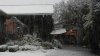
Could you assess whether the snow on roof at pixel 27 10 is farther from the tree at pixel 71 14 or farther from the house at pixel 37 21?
the tree at pixel 71 14

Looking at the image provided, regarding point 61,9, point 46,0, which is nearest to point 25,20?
point 61,9

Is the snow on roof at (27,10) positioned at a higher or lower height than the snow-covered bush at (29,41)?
higher

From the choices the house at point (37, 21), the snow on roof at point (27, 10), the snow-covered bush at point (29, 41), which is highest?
the snow on roof at point (27, 10)

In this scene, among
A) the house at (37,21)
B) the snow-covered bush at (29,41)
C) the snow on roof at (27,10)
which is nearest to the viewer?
the snow-covered bush at (29,41)

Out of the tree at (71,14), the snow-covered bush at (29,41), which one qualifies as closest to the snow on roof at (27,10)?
the tree at (71,14)

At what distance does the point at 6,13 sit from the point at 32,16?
2.96 metres

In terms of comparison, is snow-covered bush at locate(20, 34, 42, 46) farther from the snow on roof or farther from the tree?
the tree

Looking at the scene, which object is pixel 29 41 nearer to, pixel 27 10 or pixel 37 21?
pixel 37 21

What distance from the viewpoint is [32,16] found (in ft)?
78.0

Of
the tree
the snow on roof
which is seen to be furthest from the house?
the tree

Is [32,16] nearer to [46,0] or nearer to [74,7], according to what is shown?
[74,7]

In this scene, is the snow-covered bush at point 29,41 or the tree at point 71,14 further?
the tree at point 71,14

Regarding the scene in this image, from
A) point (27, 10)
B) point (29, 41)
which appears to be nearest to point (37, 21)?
point (27, 10)

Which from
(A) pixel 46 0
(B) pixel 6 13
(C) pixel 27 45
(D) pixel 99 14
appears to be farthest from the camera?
(A) pixel 46 0
